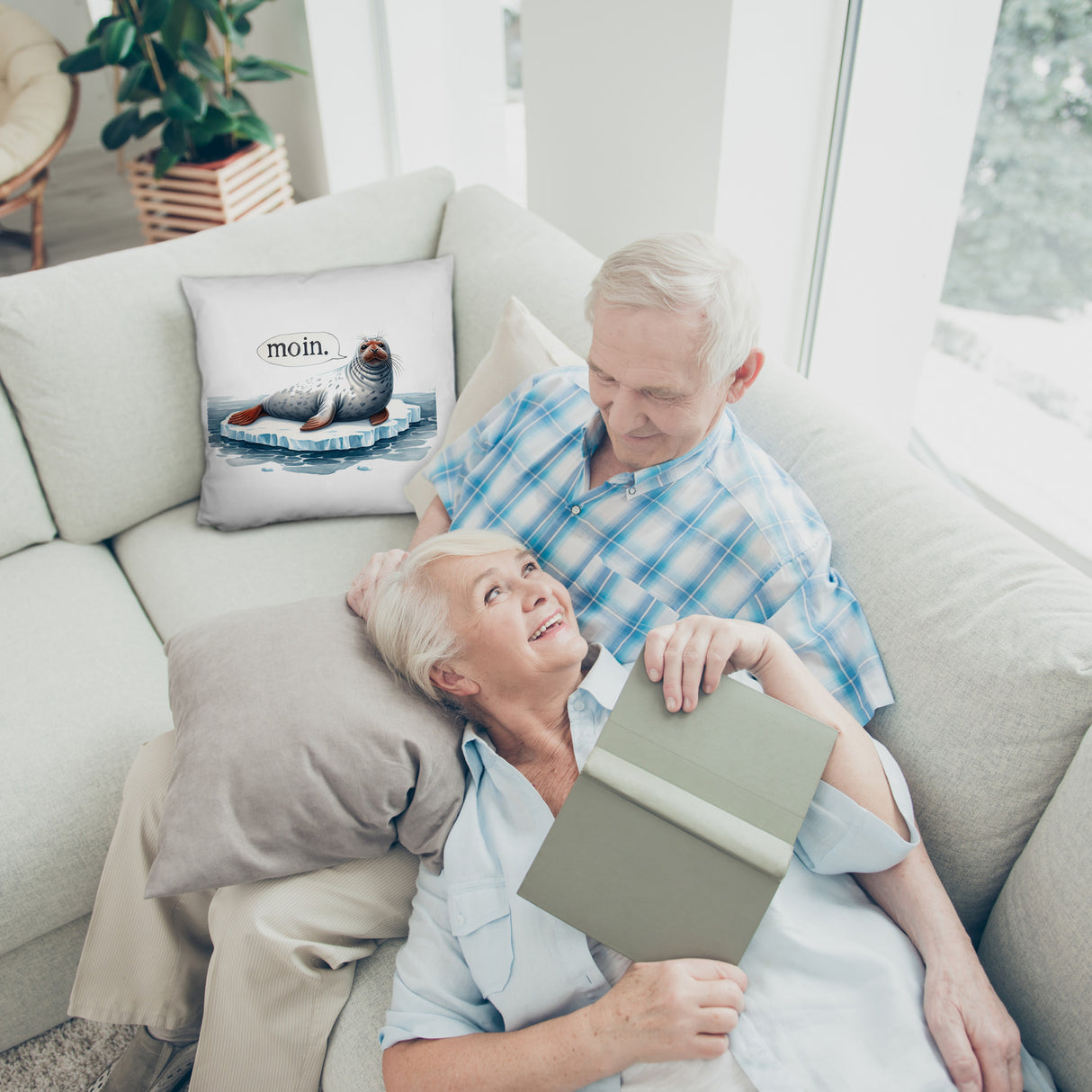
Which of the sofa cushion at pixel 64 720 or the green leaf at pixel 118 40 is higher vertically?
the green leaf at pixel 118 40

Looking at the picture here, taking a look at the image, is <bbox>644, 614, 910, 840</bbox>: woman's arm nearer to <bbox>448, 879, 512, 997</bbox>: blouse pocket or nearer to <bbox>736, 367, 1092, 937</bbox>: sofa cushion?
<bbox>736, 367, 1092, 937</bbox>: sofa cushion

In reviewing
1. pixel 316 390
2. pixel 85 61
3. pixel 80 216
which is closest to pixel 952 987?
pixel 316 390

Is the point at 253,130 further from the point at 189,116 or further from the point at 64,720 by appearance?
the point at 64,720

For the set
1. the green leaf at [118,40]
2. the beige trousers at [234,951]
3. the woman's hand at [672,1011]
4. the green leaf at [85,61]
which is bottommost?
the beige trousers at [234,951]

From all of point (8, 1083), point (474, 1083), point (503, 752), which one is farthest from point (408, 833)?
point (8, 1083)

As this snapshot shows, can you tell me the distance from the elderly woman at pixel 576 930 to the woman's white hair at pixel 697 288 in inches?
13.5

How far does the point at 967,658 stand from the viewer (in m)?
Answer: 0.98

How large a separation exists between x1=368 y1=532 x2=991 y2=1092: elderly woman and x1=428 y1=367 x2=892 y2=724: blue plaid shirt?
0.30ft

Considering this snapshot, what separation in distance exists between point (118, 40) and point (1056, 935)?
3201 mm

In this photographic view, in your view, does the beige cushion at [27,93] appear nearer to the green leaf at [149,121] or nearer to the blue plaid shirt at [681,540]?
the green leaf at [149,121]

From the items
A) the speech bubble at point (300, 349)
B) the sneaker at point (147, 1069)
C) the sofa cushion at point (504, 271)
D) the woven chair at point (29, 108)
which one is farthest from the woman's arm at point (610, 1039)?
the woven chair at point (29, 108)

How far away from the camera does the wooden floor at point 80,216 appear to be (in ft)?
13.8

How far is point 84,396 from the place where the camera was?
1.66 metres

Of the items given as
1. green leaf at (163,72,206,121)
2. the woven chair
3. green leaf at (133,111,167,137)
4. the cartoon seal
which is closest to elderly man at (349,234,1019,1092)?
the cartoon seal
